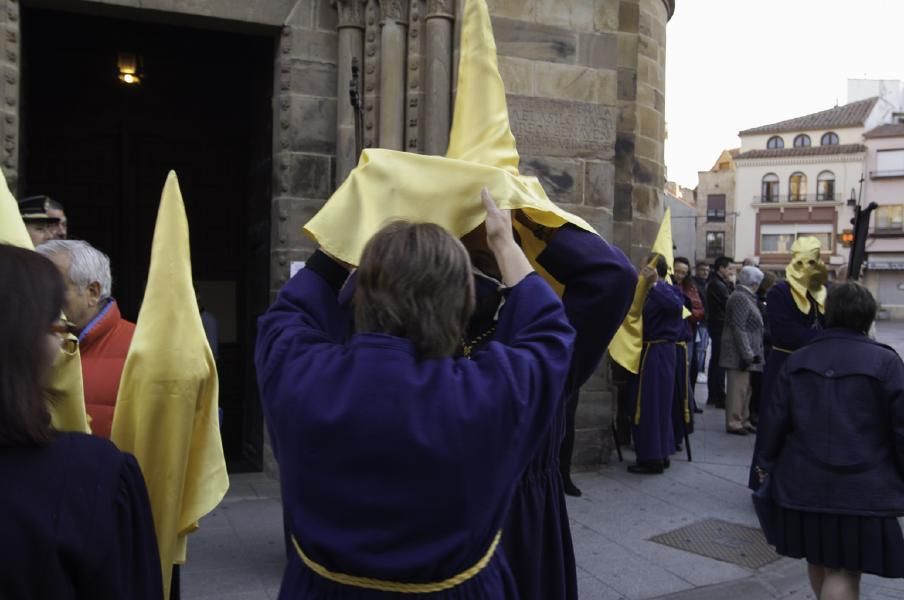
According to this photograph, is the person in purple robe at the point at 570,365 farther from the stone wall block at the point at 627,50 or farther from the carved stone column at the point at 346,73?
the stone wall block at the point at 627,50

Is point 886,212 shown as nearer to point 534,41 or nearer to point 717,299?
point 717,299

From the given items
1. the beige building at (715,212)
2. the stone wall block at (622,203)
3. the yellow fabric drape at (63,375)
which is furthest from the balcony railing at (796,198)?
the yellow fabric drape at (63,375)

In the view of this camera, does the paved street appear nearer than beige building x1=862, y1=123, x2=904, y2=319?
Yes

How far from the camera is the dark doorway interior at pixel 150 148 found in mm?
8758

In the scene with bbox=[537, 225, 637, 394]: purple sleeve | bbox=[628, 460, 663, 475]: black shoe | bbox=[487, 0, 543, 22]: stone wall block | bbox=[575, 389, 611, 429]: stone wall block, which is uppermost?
bbox=[487, 0, 543, 22]: stone wall block

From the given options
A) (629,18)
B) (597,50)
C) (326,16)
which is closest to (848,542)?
(597,50)

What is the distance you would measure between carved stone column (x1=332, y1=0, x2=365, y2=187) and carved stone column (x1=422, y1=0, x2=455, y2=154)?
0.59 metres

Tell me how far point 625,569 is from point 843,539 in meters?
1.58

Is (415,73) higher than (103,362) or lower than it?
higher

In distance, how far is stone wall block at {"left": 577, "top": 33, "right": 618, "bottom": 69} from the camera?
7.15m

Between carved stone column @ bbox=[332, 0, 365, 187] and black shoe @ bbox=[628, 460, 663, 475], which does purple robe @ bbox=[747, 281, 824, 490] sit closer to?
black shoe @ bbox=[628, 460, 663, 475]

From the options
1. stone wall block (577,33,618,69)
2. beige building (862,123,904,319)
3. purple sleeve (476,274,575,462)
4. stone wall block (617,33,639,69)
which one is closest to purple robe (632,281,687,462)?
stone wall block (577,33,618,69)

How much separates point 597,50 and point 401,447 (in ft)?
20.8

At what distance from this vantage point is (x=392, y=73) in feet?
22.0
